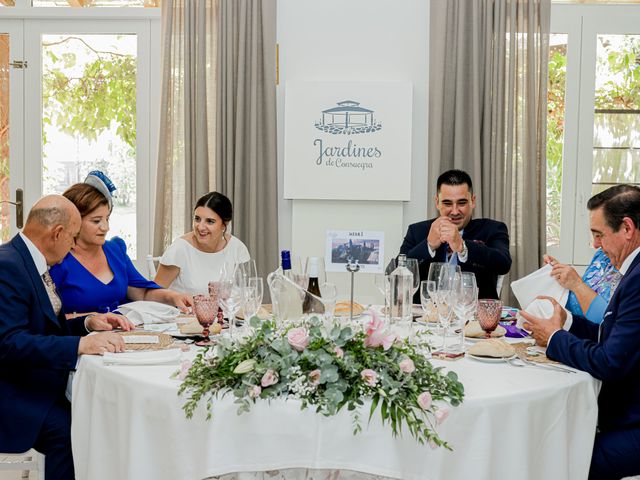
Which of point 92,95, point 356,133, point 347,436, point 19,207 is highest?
point 92,95

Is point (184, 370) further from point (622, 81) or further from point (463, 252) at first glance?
point (622, 81)

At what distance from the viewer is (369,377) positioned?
5.22 feet

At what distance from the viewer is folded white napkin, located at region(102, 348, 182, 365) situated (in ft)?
6.27

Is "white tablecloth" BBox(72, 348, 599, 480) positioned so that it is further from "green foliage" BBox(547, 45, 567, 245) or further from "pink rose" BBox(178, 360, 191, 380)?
"green foliage" BBox(547, 45, 567, 245)

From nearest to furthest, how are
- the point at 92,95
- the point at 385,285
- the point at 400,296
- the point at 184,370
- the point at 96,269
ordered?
1. the point at 184,370
2. the point at 400,296
3. the point at 385,285
4. the point at 96,269
5. the point at 92,95

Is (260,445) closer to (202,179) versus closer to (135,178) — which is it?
(202,179)

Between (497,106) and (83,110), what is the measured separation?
116 inches

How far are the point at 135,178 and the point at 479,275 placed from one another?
2.72 meters

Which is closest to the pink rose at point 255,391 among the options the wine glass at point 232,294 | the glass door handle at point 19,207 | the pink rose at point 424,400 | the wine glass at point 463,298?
the pink rose at point 424,400

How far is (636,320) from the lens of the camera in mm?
1915

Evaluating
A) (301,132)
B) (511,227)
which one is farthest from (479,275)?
(301,132)

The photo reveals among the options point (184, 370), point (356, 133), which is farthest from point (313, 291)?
point (356, 133)

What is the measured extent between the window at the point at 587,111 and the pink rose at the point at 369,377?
3.62m

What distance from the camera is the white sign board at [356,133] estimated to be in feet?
14.9
